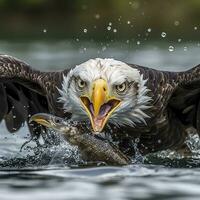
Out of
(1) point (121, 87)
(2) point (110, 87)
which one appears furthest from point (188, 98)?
(2) point (110, 87)

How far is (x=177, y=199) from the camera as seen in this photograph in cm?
911

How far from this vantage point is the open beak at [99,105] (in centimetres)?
1135

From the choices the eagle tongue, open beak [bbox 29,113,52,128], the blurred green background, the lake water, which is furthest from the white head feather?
the blurred green background

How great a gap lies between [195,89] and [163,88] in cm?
37

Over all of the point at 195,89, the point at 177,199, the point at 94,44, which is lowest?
the point at 177,199

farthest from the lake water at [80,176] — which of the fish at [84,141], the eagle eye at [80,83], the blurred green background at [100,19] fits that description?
the blurred green background at [100,19]

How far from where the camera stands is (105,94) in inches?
451

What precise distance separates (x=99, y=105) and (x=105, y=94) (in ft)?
0.52

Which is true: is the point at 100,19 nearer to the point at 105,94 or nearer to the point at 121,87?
the point at 121,87

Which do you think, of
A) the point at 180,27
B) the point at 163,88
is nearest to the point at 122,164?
the point at 163,88

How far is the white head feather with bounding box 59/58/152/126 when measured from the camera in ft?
38.6

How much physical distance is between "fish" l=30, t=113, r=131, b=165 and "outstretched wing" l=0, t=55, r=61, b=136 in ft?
4.47

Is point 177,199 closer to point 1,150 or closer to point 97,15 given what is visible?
point 1,150

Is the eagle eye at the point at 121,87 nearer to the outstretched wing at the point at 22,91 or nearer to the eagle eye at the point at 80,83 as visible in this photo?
the eagle eye at the point at 80,83
